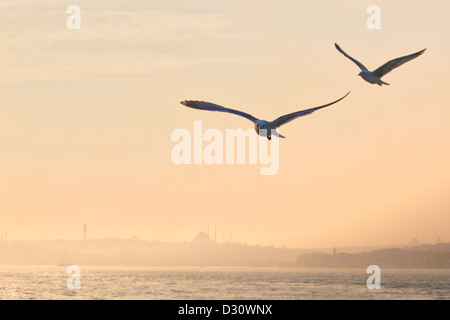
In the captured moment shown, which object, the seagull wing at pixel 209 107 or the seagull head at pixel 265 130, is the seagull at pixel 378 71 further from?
the seagull head at pixel 265 130

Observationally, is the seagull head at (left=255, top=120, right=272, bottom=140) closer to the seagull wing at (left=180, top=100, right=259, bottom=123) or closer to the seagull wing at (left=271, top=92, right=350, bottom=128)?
the seagull wing at (left=271, top=92, right=350, bottom=128)

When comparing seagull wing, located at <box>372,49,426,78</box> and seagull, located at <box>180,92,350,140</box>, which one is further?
seagull wing, located at <box>372,49,426,78</box>

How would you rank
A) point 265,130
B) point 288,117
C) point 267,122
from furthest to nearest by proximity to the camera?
point 267,122
point 265,130
point 288,117

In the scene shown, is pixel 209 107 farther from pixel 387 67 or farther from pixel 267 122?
pixel 387 67

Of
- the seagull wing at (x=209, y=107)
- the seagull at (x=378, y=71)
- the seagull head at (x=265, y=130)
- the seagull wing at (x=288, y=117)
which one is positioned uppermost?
the seagull at (x=378, y=71)

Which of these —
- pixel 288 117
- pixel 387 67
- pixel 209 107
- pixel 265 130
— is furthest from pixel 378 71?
pixel 209 107

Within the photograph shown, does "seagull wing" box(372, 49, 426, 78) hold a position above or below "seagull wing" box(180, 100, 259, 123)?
above

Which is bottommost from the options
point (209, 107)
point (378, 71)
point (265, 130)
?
point (265, 130)

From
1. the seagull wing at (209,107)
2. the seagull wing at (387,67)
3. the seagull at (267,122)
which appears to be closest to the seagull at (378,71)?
the seagull wing at (387,67)

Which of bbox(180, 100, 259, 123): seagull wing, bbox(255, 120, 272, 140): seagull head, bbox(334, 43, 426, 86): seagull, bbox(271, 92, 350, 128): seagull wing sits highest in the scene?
bbox(334, 43, 426, 86): seagull

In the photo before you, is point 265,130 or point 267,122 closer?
point 265,130

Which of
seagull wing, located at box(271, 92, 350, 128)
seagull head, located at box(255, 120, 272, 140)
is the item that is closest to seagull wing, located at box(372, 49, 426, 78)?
seagull wing, located at box(271, 92, 350, 128)

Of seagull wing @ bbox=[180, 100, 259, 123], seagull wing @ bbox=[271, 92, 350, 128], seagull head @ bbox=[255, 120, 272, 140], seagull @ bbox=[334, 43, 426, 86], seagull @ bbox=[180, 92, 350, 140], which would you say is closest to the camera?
seagull wing @ bbox=[271, 92, 350, 128]
